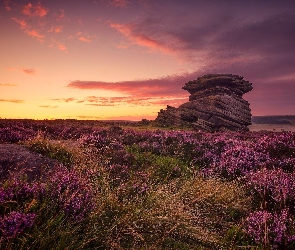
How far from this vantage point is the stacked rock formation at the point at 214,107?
A: 40.2m

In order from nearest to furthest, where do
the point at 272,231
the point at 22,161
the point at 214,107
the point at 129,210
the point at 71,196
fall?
the point at 71,196
the point at 272,231
the point at 129,210
the point at 22,161
the point at 214,107

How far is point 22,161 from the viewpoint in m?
8.64

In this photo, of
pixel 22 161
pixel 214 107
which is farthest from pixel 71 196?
pixel 214 107

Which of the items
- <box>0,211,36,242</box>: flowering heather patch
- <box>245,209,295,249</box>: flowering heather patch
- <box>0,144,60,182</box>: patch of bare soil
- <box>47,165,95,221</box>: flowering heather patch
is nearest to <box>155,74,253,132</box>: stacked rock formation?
<box>0,144,60,182</box>: patch of bare soil

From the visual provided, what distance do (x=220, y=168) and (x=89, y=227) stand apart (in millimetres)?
7697

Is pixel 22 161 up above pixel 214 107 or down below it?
below

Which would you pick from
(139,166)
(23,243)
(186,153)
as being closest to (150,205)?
(23,243)

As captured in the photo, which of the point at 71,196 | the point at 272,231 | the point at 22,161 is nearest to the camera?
the point at 71,196

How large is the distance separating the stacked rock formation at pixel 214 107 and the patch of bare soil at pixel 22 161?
3085 centimetres

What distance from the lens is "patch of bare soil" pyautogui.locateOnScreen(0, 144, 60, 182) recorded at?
798 centimetres

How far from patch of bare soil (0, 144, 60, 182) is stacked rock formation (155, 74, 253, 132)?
3085 centimetres

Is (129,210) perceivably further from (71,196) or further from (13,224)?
(13,224)

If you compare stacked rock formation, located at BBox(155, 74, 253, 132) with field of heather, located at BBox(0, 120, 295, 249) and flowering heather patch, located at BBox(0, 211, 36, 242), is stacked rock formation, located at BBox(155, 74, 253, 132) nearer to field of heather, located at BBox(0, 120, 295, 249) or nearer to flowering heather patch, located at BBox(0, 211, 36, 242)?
field of heather, located at BBox(0, 120, 295, 249)

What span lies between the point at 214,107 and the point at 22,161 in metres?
35.1
